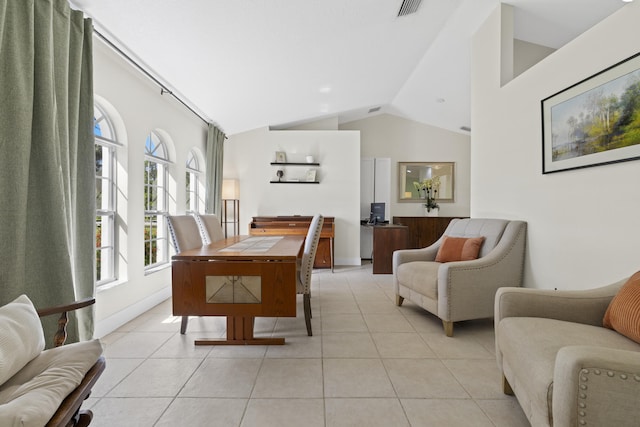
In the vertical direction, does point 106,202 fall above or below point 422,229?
above

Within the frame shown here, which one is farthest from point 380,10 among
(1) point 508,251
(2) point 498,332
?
(2) point 498,332

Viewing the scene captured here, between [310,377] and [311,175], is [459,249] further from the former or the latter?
[311,175]

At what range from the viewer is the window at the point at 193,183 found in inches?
184

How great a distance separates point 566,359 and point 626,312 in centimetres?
68

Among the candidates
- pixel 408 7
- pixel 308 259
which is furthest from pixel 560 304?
pixel 408 7

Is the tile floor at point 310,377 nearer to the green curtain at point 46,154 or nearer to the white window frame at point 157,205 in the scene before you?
the green curtain at point 46,154

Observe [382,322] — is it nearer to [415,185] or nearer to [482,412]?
[482,412]

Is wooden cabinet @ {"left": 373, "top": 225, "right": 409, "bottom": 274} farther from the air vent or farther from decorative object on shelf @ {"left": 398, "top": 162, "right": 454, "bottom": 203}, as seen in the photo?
the air vent

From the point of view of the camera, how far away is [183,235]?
2.62m

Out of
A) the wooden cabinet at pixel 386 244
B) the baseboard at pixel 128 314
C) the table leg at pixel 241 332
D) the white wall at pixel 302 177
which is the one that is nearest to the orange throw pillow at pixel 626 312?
the table leg at pixel 241 332

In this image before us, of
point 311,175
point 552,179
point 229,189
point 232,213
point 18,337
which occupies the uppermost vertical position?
point 311,175

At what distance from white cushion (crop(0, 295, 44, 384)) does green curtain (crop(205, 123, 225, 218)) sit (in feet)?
12.3

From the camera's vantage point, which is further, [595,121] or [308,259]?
[308,259]

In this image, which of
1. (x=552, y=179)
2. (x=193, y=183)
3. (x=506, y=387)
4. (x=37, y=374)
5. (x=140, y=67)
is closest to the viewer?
(x=37, y=374)
